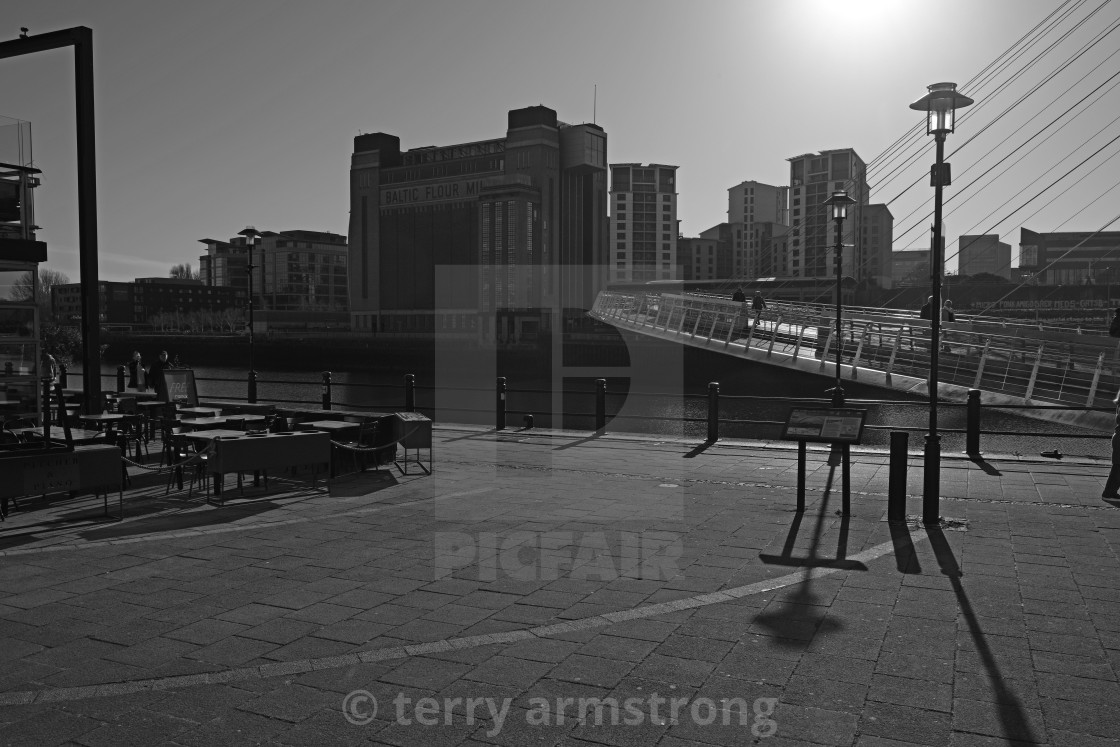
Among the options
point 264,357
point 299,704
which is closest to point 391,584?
point 299,704

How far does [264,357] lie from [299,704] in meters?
92.9

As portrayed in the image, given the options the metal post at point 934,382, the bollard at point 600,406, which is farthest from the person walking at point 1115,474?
the bollard at point 600,406

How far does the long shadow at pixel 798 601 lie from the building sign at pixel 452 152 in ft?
458

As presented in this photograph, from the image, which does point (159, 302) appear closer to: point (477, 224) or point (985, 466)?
point (477, 224)

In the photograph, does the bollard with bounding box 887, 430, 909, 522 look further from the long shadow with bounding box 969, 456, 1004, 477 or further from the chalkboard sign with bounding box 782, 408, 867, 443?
the long shadow with bounding box 969, 456, 1004, 477

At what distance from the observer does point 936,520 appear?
8.22 metres

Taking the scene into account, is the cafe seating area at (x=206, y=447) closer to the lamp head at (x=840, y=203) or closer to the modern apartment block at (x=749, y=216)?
the lamp head at (x=840, y=203)

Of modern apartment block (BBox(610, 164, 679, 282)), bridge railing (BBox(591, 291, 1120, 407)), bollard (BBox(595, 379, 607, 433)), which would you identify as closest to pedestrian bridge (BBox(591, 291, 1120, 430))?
bridge railing (BBox(591, 291, 1120, 407))

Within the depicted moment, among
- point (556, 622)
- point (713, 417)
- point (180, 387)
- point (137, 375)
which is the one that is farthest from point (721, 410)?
point (556, 622)

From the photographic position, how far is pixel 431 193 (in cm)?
14650

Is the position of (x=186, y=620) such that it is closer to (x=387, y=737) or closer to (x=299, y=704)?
(x=299, y=704)

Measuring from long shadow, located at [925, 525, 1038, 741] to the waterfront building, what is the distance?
383ft

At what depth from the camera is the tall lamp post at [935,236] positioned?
326 inches

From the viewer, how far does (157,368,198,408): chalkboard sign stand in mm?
14039
